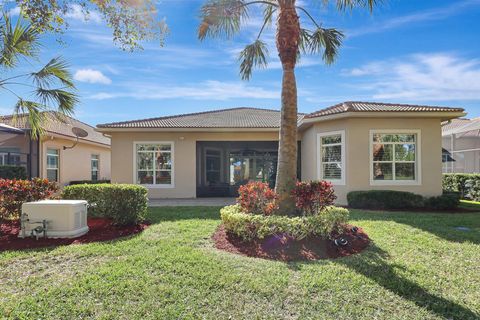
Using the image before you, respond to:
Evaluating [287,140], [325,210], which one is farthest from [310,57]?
[325,210]

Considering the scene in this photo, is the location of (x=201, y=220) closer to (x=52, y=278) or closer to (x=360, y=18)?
(x=52, y=278)

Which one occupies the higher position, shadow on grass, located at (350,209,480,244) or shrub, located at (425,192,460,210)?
shrub, located at (425,192,460,210)

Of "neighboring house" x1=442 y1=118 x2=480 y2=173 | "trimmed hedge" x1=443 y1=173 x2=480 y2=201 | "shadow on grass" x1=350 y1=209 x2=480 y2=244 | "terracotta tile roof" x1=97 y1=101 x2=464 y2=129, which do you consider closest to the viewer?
"shadow on grass" x1=350 y1=209 x2=480 y2=244

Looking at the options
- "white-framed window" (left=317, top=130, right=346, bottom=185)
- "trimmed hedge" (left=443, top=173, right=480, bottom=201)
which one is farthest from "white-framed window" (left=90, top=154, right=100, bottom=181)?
"trimmed hedge" (left=443, top=173, right=480, bottom=201)

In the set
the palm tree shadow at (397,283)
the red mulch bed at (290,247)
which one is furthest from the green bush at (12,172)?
the palm tree shadow at (397,283)

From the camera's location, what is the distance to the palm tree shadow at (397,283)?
158 inches

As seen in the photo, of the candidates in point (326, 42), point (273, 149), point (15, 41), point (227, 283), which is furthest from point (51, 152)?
point (227, 283)

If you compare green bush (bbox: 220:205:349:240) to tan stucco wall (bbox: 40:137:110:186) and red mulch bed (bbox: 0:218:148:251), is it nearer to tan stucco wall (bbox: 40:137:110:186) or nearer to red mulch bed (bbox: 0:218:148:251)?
red mulch bed (bbox: 0:218:148:251)

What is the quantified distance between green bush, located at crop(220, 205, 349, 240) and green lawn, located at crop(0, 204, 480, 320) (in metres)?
0.82

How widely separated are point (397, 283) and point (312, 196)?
3067 millimetres

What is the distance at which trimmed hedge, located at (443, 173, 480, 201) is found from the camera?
16.4m

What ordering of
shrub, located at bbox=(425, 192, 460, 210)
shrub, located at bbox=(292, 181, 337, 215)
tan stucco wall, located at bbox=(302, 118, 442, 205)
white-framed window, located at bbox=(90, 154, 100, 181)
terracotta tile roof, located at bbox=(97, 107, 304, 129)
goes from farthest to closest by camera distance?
white-framed window, located at bbox=(90, 154, 100, 181) < terracotta tile roof, located at bbox=(97, 107, 304, 129) < tan stucco wall, located at bbox=(302, 118, 442, 205) < shrub, located at bbox=(425, 192, 460, 210) < shrub, located at bbox=(292, 181, 337, 215)

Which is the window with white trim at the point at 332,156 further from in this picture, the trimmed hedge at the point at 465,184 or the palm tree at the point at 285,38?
the trimmed hedge at the point at 465,184

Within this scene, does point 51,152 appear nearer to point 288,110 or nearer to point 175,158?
point 175,158
